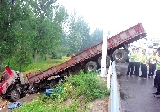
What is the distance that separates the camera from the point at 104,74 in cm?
1075

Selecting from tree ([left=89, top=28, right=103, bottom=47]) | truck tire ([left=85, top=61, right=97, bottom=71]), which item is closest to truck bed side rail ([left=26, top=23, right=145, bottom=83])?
truck tire ([left=85, top=61, right=97, bottom=71])

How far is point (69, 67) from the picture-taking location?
51.4ft

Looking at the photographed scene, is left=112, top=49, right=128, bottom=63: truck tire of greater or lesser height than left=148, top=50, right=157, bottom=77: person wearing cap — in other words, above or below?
above

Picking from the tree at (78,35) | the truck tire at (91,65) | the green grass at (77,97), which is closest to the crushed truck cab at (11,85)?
the truck tire at (91,65)

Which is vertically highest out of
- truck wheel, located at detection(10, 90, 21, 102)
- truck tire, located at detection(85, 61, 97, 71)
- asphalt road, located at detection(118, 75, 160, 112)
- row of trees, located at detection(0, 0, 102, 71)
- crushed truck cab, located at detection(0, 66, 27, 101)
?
row of trees, located at detection(0, 0, 102, 71)

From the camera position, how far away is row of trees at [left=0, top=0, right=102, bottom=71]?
27203 mm

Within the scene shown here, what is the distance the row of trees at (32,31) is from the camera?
27.2m

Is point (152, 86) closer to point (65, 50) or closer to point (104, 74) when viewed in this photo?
point (104, 74)

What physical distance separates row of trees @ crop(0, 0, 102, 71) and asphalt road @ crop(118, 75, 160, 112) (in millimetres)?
18775

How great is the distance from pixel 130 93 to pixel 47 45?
1353 inches

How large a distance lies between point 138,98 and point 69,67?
904 cm

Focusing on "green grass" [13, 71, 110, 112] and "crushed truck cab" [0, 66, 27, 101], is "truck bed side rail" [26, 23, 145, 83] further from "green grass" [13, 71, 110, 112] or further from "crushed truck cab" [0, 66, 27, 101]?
"green grass" [13, 71, 110, 112]

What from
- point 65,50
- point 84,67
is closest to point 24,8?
point 84,67

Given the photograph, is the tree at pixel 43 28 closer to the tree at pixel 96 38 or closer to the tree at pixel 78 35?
the tree at pixel 78 35
